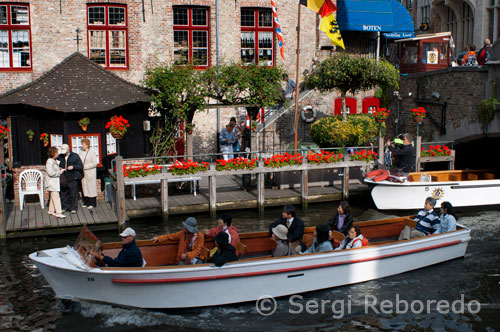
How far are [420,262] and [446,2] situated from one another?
20610mm

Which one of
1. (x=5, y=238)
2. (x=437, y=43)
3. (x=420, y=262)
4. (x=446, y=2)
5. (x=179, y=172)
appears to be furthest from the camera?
(x=446, y=2)

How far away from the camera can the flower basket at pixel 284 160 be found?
16697 mm

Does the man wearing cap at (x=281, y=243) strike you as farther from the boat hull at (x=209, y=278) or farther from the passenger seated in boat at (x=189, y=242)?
the passenger seated in boat at (x=189, y=242)

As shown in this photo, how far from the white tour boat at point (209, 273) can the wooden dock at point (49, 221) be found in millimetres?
3615

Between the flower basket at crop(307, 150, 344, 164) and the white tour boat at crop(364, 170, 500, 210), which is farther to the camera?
the flower basket at crop(307, 150, 344, 164)

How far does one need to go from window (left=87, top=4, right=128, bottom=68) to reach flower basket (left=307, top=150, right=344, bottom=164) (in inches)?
286

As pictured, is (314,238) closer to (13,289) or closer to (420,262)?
(420,262)

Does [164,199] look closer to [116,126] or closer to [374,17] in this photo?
[116,126]

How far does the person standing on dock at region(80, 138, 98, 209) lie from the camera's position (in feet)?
48.8

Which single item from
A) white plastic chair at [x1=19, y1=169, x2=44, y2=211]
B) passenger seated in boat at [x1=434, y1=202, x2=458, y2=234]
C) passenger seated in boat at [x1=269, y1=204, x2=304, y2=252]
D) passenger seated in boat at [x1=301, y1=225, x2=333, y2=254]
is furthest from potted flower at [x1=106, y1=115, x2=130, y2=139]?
passenger seated in boat at [x1=434, y1=202, x2=458, y2=234]

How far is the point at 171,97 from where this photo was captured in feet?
56.0

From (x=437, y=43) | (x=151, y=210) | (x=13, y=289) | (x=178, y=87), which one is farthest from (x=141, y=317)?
(x=437, y=43)

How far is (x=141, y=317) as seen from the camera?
10062mm

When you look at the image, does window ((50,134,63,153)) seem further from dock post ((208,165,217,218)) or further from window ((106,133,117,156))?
dock post ((208,165,217,218))
